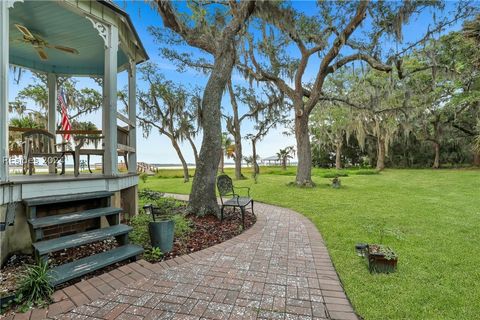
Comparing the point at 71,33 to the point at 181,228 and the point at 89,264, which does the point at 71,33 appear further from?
the point at 89,264

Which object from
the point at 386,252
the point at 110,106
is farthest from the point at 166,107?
the point at 386,252

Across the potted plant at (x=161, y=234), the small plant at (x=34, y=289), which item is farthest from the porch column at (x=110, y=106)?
the small plant at (x=34, y=289)

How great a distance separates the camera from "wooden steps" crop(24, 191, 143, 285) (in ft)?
8.02

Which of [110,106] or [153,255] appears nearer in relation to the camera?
[153,255]

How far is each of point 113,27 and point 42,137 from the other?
2920 mm

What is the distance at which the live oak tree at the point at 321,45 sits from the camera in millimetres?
8953

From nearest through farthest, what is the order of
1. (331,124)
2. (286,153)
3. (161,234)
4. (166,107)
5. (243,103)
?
(161,234) → (166,107) → (243,103) → (331,124) → (286,153)

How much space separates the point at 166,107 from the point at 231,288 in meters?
14.4

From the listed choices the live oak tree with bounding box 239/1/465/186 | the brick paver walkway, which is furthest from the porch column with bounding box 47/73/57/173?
the live oak tree with bounding box 239/1/465/186

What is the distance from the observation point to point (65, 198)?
2.91m

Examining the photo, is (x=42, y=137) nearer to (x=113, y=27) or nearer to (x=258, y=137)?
(x=113, y=27)

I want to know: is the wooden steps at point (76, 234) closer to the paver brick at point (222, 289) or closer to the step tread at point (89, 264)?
the step tread at point (89, 264)

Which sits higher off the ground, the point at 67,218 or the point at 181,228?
the point at 67,218

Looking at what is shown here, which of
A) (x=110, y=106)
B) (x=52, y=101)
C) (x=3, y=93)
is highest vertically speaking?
(x=52, y=101)
